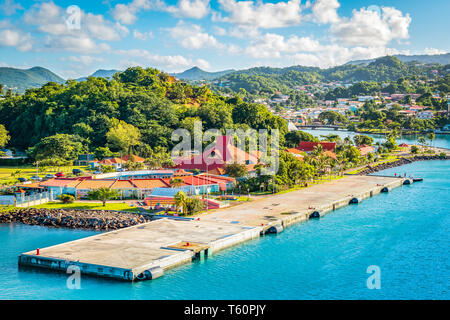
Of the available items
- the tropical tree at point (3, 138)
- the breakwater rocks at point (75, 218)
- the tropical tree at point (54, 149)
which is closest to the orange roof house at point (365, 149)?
the tropical tree at point (54, 149)

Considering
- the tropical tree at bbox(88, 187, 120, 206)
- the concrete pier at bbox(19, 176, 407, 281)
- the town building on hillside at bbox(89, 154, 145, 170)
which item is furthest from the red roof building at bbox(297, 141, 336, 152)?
the tropical tree at bbox(88, 187, 120, 206)

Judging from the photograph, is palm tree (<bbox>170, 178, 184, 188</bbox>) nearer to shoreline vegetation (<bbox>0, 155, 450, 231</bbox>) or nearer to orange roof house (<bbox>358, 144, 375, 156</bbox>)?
shoreline vegetation (<bbox>0, 155, 450, 231</bbox>)

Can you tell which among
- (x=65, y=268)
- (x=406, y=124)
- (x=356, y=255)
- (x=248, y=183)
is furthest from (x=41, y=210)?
(x=406, y=124)

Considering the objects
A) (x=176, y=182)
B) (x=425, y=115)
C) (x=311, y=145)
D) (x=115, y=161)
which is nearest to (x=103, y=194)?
(x=176, y=182)

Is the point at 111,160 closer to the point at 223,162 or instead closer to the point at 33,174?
the point at 33,174

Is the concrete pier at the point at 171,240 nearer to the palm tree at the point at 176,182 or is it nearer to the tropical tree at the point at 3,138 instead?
the palm tree at the point at 176,182
